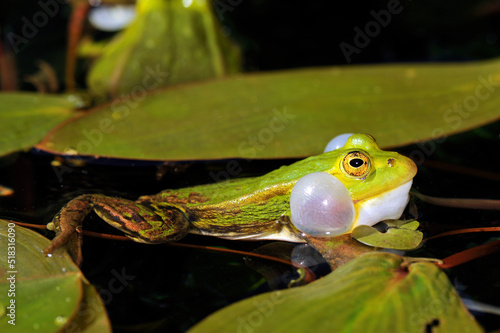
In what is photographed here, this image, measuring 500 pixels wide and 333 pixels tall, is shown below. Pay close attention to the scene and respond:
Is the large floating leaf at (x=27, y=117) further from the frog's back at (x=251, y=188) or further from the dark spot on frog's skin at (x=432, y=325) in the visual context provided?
the dark spot on frog's skin at (x=432, y=325)

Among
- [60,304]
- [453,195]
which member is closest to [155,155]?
[60,304]

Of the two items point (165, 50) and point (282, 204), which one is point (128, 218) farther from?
point (165, 50)

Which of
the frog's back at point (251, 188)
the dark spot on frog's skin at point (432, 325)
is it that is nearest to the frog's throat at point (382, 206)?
the frog's back at point (251, 188)

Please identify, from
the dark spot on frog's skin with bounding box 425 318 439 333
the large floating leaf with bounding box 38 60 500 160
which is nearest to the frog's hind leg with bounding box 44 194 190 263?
the large floating leaf with bounding box 38 60 500 160

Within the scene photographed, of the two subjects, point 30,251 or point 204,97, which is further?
point 204,97

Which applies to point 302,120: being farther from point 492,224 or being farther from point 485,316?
point 485,316

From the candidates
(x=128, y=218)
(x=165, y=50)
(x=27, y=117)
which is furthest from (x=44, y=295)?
(x=165, y=50)

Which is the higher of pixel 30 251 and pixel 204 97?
pixel 204 97
